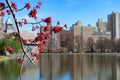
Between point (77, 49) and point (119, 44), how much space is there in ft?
45.5

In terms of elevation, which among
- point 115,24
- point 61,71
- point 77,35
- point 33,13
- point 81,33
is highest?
point 115,24

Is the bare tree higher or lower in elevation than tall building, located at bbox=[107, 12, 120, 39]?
lower

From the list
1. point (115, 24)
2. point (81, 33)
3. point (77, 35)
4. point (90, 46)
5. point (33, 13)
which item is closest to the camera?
point (33, 13)

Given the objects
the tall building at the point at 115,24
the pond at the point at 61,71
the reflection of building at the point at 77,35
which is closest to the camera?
the pond at the point at 61,71

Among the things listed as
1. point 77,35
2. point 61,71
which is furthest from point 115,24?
point 61,71

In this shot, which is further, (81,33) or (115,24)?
(115,24)

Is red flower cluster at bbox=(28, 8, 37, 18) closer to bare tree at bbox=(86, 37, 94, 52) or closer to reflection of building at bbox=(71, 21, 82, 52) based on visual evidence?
bare tree at bbox=(86, 37, 94, 52)

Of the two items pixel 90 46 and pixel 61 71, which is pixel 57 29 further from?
pixel 90 46

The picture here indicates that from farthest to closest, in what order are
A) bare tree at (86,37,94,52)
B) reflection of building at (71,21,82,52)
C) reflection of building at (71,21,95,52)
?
reflection of building at (71,21,95,52)
reflection of building at (71,21,82,52)
bare tree at (86,37,94,52)

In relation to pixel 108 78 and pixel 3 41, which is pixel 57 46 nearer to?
pixel 3 41

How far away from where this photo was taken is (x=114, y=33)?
138 meters

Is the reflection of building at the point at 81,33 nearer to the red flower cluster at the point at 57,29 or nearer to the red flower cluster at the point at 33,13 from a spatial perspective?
the red flower cluster at the point at 57,29

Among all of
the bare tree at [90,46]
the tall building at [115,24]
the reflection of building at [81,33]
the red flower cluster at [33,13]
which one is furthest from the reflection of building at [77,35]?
the red flower cluster at [33,13]

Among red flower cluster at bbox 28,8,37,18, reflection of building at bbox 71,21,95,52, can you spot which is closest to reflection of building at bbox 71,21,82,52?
reflection of building at bbox 71,21,95,52
